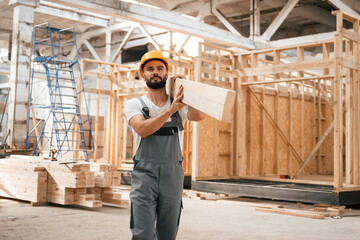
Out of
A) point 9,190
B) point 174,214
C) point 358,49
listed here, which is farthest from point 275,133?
point 174,214

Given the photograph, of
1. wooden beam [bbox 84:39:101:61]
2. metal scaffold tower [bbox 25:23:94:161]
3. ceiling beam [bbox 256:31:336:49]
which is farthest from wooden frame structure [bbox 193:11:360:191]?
wooden beam [bbox 84:39:101:61]

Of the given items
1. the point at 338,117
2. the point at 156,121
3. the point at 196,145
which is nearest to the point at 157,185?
the point at 156,121

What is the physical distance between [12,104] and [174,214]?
11.1m

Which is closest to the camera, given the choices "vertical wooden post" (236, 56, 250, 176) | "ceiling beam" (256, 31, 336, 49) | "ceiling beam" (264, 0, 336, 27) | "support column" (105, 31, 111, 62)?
"vertical wooden post" (236, 56, 250, 176)

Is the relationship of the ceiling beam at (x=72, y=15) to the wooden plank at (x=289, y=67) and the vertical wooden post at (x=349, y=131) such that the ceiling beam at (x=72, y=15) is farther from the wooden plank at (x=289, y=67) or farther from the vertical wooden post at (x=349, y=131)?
the vertical wooden post at (x=349, y=131)

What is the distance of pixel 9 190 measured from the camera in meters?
9.49

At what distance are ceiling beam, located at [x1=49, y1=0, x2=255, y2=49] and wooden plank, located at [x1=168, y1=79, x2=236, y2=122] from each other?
10.5 metres

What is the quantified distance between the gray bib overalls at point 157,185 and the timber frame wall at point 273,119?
664 cm

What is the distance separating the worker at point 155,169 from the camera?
3.15m

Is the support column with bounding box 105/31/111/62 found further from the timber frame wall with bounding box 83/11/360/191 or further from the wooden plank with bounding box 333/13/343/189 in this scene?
the wooden plank with bounding box 333/13/343/189

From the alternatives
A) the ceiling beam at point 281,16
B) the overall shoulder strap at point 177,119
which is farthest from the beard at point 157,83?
the ceiling beam at point 281,16

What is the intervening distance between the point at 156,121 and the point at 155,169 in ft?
1.19

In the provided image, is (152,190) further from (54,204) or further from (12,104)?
(12,104)

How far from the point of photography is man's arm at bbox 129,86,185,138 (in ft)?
9.86
